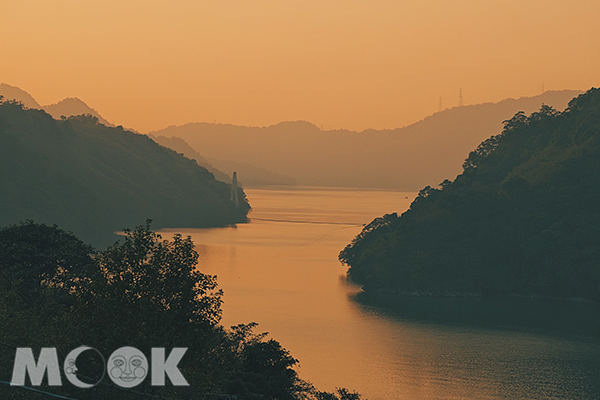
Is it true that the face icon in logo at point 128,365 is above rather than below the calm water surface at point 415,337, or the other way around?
above

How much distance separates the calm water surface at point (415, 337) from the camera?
2052 inches

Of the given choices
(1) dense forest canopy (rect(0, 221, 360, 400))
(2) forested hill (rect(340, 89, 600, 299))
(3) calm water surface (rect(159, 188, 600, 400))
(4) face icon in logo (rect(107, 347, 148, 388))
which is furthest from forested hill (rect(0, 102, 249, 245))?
(4) face icon in logo (rect(107, 347, 148, 388))

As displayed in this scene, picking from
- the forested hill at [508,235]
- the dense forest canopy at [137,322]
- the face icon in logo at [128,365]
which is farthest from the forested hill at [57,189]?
the face icon in logo at [128,365]

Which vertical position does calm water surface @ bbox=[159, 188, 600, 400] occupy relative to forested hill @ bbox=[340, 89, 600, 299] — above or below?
below

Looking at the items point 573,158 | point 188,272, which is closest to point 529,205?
point 573,158

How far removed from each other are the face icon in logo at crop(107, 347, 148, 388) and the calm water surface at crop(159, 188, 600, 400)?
28586 mm

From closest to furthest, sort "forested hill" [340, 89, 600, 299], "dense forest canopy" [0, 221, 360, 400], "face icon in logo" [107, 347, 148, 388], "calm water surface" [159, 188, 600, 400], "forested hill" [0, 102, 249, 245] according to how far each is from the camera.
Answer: "face icon in logo" [107, 347, 148, 388]
"dense forest canopy" [0, 221, 360, 400]
"calm water surface" [159, 188, 600, 400]
"forested hill" [340, 89, 600, 299]
"forested hill" [0, 102, 249, 245]

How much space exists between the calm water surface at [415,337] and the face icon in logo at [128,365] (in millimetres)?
28586

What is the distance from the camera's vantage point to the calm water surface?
52.1 meters

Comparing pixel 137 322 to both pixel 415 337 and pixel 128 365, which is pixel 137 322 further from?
pixel 415 337

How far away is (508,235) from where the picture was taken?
95188 mm

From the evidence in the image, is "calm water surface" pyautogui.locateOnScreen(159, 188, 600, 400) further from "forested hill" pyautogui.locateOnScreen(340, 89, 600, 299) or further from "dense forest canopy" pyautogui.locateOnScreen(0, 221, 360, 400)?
"dense forest canopy" pyautogui.locateOnScreen(0, 221, 360, 400)

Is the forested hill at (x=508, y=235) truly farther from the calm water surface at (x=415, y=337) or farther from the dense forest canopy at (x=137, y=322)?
the dense forest canopy at (x=137, y=322)

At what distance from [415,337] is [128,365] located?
47.5 meters
